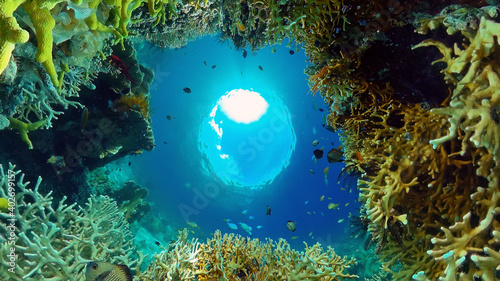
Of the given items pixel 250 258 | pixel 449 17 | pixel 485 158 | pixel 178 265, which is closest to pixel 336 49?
pixel 449 17

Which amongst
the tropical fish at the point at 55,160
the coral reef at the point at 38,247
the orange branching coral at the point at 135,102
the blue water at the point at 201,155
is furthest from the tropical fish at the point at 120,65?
the blue water at the point at 201,155

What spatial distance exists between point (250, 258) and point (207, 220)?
4019cm

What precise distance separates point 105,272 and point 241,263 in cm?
179

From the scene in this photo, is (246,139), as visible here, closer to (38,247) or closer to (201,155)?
(201,155)

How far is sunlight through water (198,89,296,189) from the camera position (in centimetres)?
3744

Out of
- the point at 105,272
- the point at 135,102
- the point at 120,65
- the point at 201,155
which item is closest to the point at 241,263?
the point at 105,272

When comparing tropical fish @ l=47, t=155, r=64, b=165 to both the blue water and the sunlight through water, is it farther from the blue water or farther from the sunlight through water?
the sunlight through water

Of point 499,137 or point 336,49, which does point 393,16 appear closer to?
point 336,49

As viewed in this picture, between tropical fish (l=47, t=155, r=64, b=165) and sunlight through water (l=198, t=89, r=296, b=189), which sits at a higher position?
sunlight through water (l=198, t=89, r=296, b=189)

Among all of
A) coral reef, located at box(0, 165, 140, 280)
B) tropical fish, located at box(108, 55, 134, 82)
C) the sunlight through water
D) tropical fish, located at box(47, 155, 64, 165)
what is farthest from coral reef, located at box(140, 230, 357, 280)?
the sunlight through water

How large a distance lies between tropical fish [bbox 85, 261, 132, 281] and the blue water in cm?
2151

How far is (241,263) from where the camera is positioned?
12.7ft

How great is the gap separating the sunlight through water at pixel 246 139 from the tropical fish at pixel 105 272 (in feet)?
102

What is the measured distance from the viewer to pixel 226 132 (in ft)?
149
